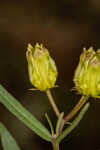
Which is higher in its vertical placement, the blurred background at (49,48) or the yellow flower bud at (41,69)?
the yellow flower bud at (41,69)

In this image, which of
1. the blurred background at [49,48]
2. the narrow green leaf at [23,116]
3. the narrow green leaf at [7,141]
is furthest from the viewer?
the blurred background at [49,48]

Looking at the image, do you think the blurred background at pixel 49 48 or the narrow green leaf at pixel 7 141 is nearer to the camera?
the narrow green leaf at pixel 7 141

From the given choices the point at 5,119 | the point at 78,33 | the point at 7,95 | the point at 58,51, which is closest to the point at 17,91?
the point at 5,119

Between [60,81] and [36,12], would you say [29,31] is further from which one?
[60,81]

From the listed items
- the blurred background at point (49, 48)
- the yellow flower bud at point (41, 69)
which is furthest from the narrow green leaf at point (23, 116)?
the blurred background at point (49, 48)

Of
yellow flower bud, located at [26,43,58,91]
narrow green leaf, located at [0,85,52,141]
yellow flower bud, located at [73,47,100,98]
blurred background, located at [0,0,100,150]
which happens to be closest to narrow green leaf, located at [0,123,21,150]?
narrow green leaf, located at [0,85,52,141]

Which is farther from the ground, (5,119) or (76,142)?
(5,119)

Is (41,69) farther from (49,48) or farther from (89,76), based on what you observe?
(49,48)

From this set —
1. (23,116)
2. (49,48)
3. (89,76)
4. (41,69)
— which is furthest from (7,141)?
(49,48)

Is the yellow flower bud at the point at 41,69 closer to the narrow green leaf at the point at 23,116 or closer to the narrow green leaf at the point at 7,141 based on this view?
the narrow green leaf at the point at 23,116
